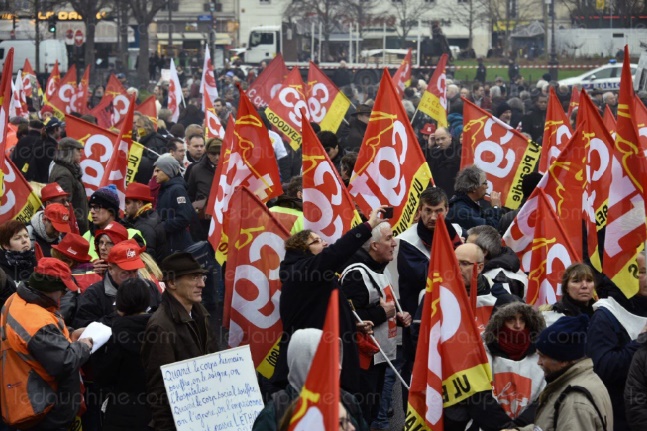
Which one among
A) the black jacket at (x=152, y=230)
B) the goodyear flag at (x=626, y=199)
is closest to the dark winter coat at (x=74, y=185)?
the black jacket at (x=152, y=230)

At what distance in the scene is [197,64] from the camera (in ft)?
160

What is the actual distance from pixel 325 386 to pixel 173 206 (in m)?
6.42

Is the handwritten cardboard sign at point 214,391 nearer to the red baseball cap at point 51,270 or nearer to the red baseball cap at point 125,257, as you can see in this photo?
the red baseball cap at point 51,270

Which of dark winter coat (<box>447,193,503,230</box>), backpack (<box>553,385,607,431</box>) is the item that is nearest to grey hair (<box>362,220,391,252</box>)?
backpack (<box>553,385,607,431</box>)

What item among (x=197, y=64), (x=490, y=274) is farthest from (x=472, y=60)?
(x=490, y=274)

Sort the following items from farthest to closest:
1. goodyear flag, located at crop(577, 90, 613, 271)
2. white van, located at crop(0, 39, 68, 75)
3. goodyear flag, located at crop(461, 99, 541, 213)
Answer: white van, located at crop(0, 39, 68, 75)
goodyear flag, located at crop(461, 99, 541, 213)
goodyear flag, located at crop(577, 90, 613, 271)

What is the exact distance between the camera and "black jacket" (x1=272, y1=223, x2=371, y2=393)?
670cm

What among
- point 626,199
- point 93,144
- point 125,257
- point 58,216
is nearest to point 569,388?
point 626,199

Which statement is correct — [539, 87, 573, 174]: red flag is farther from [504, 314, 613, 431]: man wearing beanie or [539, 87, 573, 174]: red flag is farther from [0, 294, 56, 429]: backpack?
[0, 294, 56, 429]: backpack

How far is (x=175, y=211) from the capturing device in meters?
10.7

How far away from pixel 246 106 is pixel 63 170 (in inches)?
84.5

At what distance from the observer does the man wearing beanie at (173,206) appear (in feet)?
35.0

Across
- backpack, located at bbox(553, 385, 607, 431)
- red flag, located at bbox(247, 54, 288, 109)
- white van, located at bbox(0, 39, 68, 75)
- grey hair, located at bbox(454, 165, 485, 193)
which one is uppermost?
white van, located at bbox(0, 39, 68, 75)

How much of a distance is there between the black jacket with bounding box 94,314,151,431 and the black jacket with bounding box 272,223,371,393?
722mm
